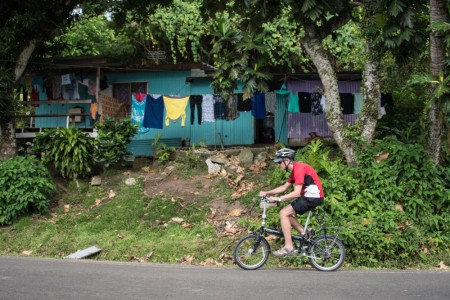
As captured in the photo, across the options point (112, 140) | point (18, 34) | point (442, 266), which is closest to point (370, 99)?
point (442, 266)

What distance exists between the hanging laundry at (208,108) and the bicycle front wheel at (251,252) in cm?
875

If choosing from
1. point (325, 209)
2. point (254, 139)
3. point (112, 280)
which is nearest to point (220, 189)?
point (325, 209)

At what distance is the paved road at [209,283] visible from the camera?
5965mm

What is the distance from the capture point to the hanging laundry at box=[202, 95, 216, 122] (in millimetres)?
16219

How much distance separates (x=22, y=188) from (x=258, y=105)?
25.3ft

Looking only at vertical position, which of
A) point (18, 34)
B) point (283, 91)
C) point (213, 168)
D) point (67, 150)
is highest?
point (18, 34)

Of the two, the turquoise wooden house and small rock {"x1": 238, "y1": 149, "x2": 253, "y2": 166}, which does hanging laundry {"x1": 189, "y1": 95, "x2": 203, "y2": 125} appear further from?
small rock {"x1": 238, "y1": 149, "x2": 253, "y2": 166}

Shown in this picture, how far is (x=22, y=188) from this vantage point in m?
12.5

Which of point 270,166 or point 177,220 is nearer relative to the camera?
point 177,220

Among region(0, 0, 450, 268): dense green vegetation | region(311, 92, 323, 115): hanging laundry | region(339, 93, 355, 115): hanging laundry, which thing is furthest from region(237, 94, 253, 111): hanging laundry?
region(339, 93, 355, 115): hanging laundry

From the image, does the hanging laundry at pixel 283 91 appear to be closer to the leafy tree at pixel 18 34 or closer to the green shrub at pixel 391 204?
the green shrub at pixel 391 204

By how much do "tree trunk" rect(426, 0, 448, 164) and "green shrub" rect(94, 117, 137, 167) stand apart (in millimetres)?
8567

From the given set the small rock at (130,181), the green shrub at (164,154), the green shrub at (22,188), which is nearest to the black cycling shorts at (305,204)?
the small rock at (130,181)

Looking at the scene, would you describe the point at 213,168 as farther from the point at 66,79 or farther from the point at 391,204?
the point at 66,79
